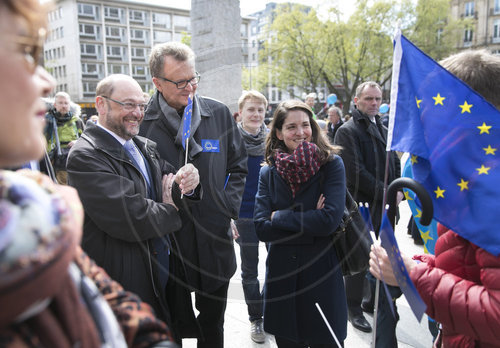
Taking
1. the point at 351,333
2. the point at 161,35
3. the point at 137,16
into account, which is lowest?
the point at 351,333

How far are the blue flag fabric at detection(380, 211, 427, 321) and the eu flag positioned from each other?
181 mm

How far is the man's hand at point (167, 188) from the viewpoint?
2201 millimetres

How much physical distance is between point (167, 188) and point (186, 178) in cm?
18

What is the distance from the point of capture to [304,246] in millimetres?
2332

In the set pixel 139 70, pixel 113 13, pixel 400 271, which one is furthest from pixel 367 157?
pixel 113 13

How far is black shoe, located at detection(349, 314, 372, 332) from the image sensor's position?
327 cm

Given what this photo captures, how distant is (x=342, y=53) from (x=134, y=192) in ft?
91.1

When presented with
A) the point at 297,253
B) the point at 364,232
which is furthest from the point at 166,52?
the point at 364,232

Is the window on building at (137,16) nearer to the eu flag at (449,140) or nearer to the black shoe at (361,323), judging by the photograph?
the black shoe at (361,323)

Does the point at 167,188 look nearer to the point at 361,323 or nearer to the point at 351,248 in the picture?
the point at 351,248

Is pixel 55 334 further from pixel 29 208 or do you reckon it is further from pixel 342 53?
pixel 342 53

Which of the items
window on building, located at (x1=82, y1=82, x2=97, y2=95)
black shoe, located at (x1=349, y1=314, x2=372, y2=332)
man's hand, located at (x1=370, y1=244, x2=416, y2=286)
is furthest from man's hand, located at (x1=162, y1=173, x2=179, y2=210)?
window on building, located at (x1=82, y1=82, x2=97, y2=95)

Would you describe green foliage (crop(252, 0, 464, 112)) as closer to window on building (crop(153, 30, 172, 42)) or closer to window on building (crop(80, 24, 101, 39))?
window on building (crop(153, 30, 172, 42))

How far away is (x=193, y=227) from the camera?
2.47 meters
